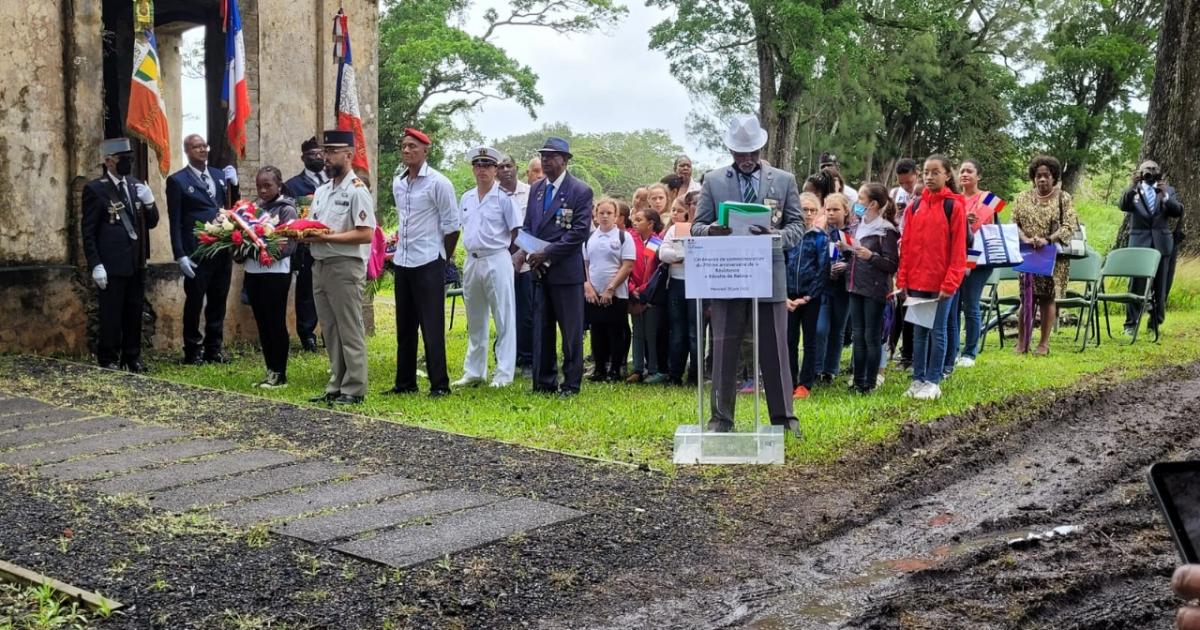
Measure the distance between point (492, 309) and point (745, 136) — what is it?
3.71m

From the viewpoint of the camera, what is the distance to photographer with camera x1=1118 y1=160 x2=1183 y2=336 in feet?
45.3

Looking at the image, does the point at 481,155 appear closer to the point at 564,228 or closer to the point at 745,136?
the point at 564,228

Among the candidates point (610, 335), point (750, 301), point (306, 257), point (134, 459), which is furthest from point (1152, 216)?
point (134, 459)

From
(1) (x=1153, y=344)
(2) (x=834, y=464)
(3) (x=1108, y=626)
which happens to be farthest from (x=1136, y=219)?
(3) (x=1108, y=626)

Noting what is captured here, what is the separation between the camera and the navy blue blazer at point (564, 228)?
9.85 m

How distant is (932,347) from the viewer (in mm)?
9445

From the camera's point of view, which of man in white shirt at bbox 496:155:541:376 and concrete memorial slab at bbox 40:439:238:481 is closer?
concrete memorial slab at bbox 40:439:238:481

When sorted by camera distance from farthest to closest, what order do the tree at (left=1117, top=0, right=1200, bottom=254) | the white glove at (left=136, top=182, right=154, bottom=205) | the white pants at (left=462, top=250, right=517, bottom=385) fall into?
the tree at (left=1117, top=0, right=1200, bottom=254), the white glove at (left=136, top=182, right=154, bottom=205), the white pants at (left=462, top=250, right=517, bottom=385)

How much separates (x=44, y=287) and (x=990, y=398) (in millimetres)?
9120

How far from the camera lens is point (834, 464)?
7.08 m

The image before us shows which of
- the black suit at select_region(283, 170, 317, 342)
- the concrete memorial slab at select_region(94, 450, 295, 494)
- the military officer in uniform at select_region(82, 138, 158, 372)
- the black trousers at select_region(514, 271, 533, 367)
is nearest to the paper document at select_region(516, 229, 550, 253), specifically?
the black trousers at select_region(514, 271, 533, 367)

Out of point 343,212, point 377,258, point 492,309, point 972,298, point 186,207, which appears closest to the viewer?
point 343,212

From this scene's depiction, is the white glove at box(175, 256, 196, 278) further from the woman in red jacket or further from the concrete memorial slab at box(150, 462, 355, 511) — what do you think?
the woman in red jacket

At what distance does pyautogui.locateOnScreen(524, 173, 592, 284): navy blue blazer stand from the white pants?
2.06 ft
